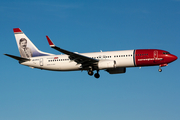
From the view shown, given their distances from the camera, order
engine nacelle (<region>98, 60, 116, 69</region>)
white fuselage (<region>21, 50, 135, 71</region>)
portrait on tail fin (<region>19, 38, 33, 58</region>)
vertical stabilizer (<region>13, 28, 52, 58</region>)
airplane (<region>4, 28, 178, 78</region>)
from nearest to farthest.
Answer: airplane (<region>4, 28, 178, 78</region>) < engine nacelle (<region>98, 60, 116, 69</region>) < white fuselage (<region>21, 50, 135, 71</region>) < vertical stabilizer (<region>13, 28, 52, 58</region>) < portrait on tail fin (<region>19, 38, 33, 58</region>)

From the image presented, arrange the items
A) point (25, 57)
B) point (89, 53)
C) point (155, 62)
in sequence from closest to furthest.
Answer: point (155, 62) → point (89, 53) → point (25, 57)

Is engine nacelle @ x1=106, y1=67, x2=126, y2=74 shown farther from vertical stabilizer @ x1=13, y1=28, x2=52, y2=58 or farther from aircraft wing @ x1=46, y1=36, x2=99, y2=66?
vertical stabilizer @ x1=13, y1=28, x2=52, y2=58

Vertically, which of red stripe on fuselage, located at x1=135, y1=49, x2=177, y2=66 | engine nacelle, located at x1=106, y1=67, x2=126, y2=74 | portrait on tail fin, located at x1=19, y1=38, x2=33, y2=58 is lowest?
engine nacelle, located at x1=106, y1=67, x2=126, y2=74

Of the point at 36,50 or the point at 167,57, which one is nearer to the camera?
the point at 167,57

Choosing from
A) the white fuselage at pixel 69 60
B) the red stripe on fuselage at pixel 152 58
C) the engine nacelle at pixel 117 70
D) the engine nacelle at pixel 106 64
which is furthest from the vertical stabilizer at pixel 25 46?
the red stripe on fuselage at pixel 152 58

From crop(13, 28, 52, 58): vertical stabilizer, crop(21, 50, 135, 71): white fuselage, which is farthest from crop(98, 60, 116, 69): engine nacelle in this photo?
crop(13, 28, 52, 58): vertical stabilizer

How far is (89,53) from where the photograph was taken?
201 ft

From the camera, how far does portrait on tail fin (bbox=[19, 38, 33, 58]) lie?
65750mm

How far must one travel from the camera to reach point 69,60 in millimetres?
60875

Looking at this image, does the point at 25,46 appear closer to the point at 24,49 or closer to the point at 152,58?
the point at 24,49

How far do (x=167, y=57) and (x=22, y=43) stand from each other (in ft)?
94.1

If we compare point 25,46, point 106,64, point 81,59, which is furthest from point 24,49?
point 106,64

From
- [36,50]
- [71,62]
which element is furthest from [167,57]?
[36,50]

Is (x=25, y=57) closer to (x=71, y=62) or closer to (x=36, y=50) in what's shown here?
(x=36, y=50)
